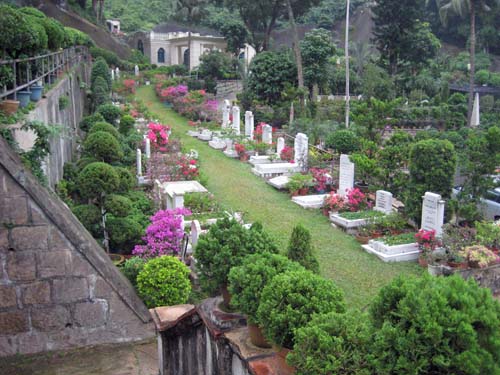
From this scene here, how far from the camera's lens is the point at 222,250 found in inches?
202

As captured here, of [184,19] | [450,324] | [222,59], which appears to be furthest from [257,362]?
[184,19]

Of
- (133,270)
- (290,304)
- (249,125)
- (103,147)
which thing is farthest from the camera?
(249,125)

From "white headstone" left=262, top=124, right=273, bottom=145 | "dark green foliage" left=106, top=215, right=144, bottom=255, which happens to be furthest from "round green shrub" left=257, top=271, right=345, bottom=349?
"white headstone" left=262, top=124, right=273, bottom=145

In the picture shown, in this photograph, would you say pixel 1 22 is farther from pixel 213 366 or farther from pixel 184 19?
pixel 184 19

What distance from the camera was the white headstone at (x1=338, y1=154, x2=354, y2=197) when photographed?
1395cm

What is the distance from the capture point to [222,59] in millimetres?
38219

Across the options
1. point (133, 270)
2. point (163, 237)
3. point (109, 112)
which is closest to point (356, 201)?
point (163, 237)

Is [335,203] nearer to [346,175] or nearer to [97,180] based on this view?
[346,175]

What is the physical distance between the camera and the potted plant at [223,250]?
509 centimetres

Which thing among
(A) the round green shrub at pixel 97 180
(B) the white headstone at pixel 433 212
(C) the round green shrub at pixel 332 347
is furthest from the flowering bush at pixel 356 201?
(C) the round green shrub at pixel 332 347

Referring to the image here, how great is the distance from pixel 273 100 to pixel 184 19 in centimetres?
2486

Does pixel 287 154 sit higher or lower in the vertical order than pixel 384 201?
higher

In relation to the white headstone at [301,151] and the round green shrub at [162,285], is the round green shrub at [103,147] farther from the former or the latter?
the white headstone at [301,151]

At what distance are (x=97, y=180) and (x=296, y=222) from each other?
5.10 meters
